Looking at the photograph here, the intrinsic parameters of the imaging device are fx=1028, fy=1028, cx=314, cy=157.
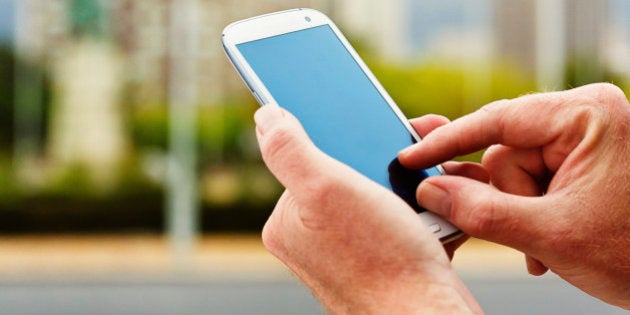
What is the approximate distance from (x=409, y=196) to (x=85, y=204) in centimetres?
1040

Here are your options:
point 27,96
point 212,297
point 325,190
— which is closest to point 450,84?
point 212,297

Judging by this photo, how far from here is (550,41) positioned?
37.6 feet

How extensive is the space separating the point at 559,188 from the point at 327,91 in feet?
1.24

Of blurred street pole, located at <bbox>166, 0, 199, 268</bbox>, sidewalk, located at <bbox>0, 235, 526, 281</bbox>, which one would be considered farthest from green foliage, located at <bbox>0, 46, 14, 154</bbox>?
blurred street pole, located at <bbox>166, 0, 199, 268</bbox>

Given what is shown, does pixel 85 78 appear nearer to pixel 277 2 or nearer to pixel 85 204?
pixel 85 204

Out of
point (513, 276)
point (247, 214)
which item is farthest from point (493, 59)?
point (247, 214)

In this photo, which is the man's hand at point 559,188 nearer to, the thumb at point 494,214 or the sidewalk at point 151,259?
the thumb at point 494,214

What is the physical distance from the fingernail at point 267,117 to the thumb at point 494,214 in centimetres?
24

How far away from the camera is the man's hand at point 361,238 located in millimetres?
1052

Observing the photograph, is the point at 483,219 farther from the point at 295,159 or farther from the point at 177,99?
the point at 177,99

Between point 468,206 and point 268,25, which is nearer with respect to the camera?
point 468,206

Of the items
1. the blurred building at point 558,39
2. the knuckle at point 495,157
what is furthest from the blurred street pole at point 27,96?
the knuckle at point 495,157

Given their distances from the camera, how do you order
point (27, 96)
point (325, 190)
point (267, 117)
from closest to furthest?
point (325, 190) < point (267, 117) < point (27, 96)

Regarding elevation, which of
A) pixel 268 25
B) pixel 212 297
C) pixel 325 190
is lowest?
pixel 212 297
